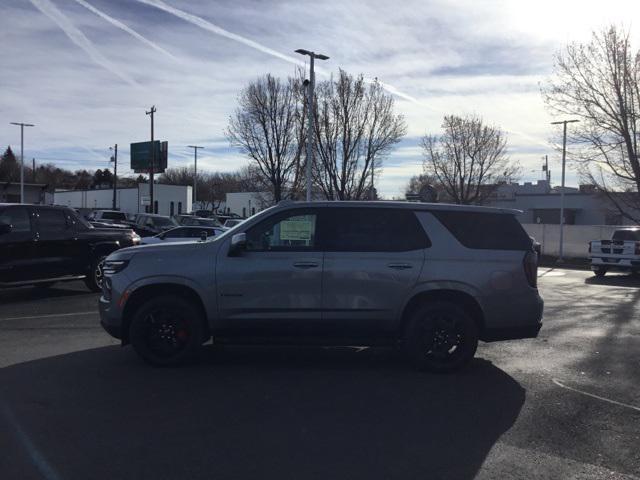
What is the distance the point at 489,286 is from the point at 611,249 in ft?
54.7

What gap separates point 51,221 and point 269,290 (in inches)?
308

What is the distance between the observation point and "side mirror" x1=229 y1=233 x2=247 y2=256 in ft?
21.6

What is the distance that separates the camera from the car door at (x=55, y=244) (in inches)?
485

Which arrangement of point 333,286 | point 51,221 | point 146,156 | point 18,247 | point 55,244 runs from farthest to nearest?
point 146,156 < point 51,221 < point 55,244 < point 18,247 < point 333,286

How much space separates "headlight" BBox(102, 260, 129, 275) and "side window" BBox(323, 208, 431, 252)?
2.27 meters

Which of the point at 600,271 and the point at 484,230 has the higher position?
the point at 484,230

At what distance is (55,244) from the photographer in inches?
492

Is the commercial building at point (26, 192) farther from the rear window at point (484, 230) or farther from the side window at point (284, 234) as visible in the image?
the rear window at point (484, 230)

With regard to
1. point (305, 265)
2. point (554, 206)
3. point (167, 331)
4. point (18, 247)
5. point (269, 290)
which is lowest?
point (167, 331)

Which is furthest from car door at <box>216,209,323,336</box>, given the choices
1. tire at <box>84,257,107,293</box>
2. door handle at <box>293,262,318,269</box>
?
tire at <box>84,257,107,293</box>

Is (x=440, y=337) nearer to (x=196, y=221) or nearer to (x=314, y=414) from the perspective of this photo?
(x=314, y=414)

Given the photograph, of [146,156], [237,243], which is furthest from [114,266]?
[146,156]

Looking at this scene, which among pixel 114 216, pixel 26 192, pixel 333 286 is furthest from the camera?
pixel 26 192

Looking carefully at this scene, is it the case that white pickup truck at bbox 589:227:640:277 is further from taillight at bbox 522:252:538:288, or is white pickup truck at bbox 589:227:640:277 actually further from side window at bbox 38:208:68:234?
side window at bbox 38:208:68:234
